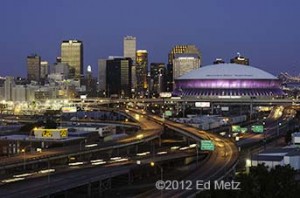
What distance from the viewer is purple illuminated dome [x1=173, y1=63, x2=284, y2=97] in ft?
563

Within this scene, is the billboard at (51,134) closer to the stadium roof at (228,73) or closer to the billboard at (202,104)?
the billboard at (202,104)

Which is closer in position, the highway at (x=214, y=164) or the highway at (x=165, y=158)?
the highway at (x=214, y=164)

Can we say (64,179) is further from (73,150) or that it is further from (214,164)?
(73,150)

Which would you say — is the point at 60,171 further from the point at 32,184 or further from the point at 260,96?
the point at 260,96

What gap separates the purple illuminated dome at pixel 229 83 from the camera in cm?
17150

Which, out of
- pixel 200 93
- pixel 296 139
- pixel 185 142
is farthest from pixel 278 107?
pixel 296 139

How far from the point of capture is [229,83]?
174 m

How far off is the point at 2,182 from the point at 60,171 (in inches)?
275

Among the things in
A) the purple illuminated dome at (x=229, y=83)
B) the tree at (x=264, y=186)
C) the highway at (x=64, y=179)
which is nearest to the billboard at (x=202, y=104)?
the purple illuminated dome at (x=229, y=83)

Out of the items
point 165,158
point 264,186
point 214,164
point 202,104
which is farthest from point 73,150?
point 202,104

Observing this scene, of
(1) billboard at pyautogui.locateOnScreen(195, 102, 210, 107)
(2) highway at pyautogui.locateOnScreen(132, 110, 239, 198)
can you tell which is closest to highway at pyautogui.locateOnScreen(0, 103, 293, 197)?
(2) highway at pyautogui.locateOnScreen(132, 110, 239, 198)

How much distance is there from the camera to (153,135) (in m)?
87.3

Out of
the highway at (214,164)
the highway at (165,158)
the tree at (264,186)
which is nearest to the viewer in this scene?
the tree at (264,186)

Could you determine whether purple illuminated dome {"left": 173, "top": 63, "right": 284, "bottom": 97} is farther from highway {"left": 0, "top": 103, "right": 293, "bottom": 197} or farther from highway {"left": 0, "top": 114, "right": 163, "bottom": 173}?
highway {"left": 0, "top": 114, "right": 163, "bottom": 173}
